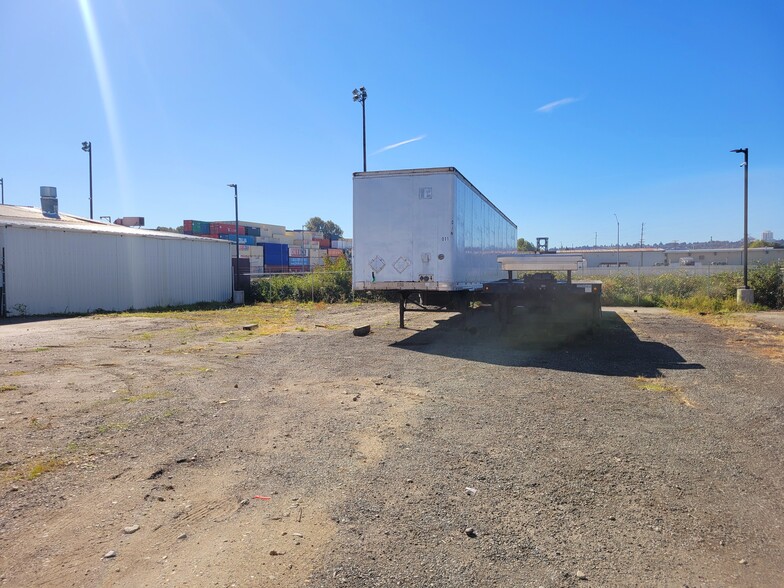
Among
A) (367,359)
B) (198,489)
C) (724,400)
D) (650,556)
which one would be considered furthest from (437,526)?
(367,359)

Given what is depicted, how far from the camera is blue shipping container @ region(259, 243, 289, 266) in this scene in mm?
60562

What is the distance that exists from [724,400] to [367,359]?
569cm

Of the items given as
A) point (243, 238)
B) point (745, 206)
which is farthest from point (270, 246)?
point (745, 206)

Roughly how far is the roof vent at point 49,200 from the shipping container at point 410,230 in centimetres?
2373

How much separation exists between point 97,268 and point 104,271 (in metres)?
0.32

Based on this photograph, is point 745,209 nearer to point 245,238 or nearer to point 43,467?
point 43,467

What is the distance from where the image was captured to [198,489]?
415 cm

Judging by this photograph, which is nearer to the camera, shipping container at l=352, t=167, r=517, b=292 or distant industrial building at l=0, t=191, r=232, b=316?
shipping container at l=352, t=167, r=517, b=292

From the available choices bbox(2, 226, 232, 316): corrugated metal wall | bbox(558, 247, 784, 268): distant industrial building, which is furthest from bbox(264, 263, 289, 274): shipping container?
bbox(558, 247, 784, 268): distant industrial building

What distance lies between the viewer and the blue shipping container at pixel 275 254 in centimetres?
6056

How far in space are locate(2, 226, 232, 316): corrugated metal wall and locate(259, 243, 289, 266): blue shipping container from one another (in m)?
32.4

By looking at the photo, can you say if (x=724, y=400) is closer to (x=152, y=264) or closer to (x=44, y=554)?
(x=44, y=554)

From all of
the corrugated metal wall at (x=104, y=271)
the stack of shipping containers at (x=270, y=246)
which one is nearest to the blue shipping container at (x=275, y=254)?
the stack of shipping containers at (x=270, y=246)

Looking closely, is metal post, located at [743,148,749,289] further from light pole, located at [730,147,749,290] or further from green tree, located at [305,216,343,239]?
green tree, located at [305,216,343,239]
